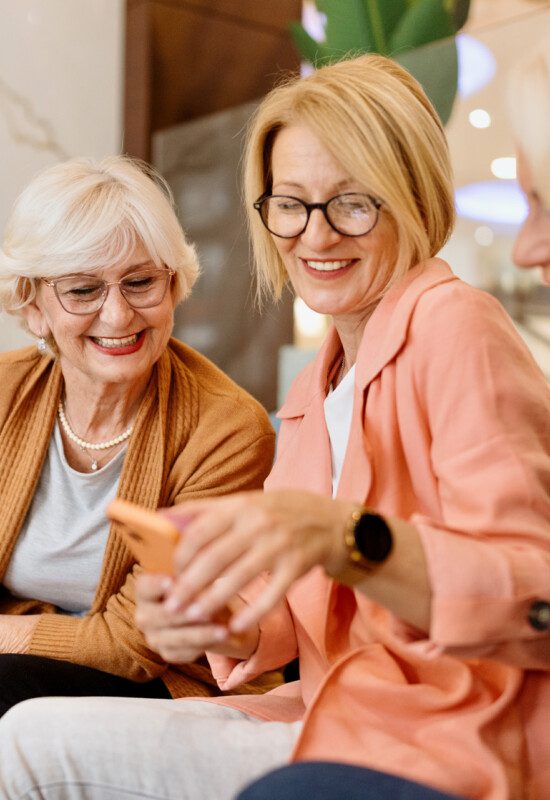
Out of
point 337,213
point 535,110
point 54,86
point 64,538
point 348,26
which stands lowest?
point 64,538

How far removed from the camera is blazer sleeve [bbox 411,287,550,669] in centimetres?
94

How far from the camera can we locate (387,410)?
115cm

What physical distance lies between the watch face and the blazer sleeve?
4 centimetres

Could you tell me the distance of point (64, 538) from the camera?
1.80m

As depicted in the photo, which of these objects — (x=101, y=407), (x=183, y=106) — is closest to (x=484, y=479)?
(x=101, y=407)

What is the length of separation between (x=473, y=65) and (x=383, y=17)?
1.06ft

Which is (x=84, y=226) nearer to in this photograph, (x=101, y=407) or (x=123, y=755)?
(x=101, y=407)

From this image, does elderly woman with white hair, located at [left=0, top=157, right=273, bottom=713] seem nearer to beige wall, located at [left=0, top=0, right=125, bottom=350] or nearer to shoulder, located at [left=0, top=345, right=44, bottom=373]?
shoulder, located at [left=0, top=345, right=44, bottom=373]

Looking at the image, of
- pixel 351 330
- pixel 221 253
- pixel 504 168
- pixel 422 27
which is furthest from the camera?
pixel 221 253

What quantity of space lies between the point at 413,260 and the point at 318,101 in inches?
9.3

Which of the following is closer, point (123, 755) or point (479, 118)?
point (123, 755)

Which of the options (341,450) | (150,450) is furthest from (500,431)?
(150,450)

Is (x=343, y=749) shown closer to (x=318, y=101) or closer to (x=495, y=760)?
(x=495, y=760)

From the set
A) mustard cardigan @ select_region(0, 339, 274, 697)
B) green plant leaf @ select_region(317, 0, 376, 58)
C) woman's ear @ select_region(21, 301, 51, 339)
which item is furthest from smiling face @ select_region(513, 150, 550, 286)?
green plant leaf @ select_region(317, 0, 376, 58)
